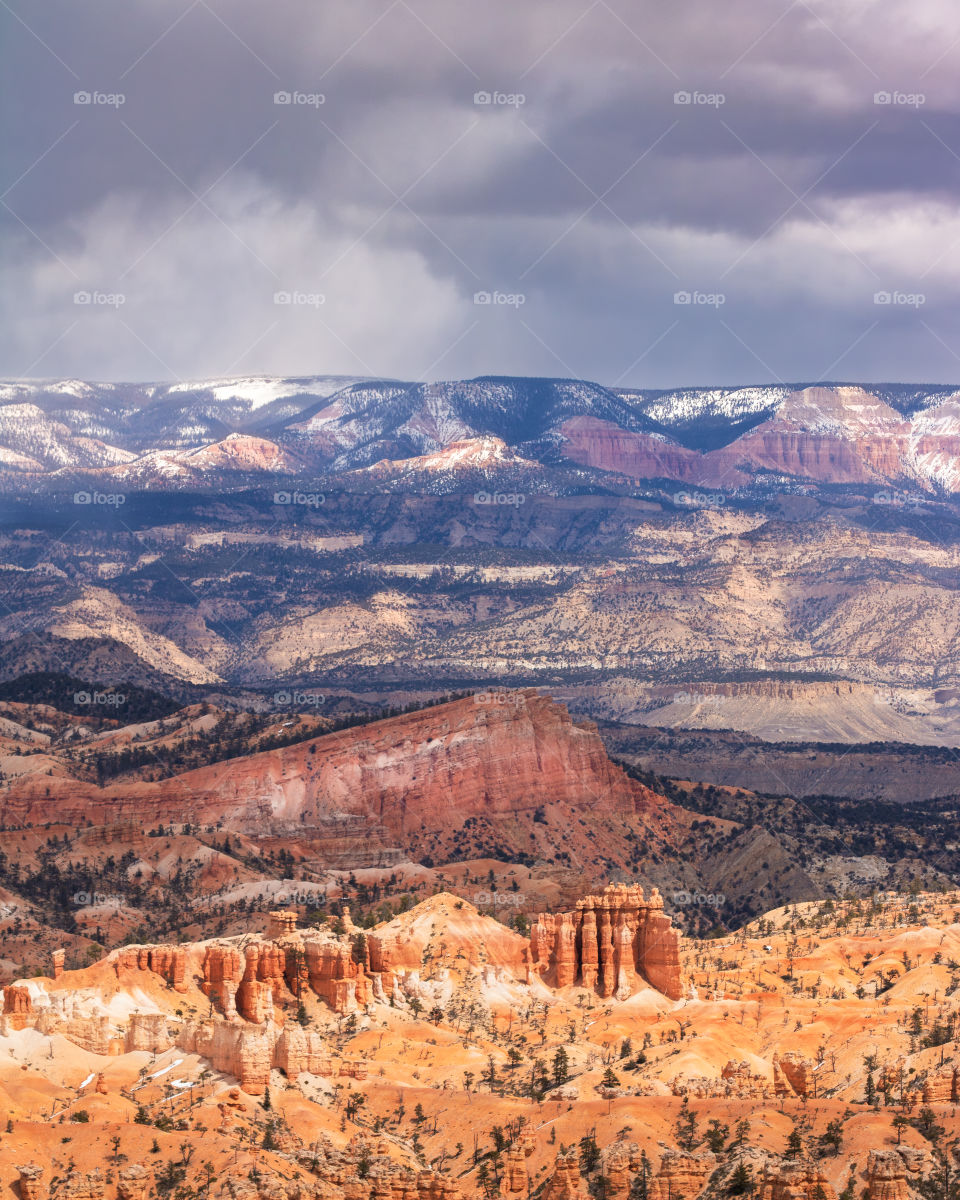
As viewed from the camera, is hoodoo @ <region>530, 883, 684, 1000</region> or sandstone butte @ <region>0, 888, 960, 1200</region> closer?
sandstone butte @ <region>0, 888, 960, 1200</region>

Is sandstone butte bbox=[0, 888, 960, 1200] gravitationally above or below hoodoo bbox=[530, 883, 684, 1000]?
below

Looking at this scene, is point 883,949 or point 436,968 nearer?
point 436,968

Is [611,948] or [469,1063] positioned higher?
[611,948]

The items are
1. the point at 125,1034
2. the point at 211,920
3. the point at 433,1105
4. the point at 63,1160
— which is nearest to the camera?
the point at 63,1160

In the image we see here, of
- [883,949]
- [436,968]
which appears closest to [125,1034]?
[436,968]

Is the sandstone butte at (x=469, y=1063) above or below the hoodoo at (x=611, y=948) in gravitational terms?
below

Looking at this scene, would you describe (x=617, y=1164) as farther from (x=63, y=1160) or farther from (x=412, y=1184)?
(x=63, y=1160)

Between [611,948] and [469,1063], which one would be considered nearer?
[469,1063]

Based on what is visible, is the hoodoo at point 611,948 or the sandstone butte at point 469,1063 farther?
the hoodoo at point 611,948
